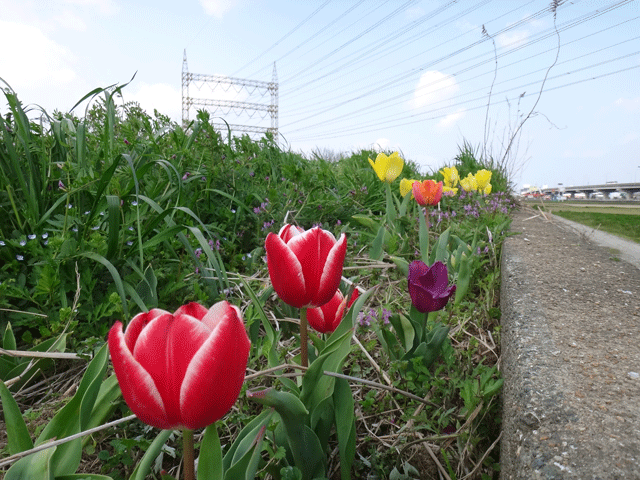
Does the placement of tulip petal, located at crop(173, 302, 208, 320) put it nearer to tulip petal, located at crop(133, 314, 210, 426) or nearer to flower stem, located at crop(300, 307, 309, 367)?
tulip petal, located at crop(133, 314, 210, 426)

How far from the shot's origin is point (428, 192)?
2627mm

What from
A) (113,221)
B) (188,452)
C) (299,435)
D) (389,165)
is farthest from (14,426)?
(389,165)

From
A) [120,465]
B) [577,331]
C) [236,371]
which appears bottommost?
[120,465]

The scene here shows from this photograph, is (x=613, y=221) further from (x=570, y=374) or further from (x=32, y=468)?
(x=32, y=468)

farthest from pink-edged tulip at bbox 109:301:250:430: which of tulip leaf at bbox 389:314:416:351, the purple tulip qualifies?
tulip leaf at bbox 389:314:416:351

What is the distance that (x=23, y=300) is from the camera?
5.90ft

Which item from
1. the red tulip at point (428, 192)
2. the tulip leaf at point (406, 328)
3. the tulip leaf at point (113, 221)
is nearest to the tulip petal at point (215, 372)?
the tulip leaf at point (406, 328)

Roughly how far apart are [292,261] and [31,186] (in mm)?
1621

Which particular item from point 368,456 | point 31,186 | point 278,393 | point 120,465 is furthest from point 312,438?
point 31,186

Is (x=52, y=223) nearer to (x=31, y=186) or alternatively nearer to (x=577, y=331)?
(x=31, y=186)

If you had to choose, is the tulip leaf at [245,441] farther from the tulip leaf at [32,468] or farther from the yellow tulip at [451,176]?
the yellow tulip at [451,176]

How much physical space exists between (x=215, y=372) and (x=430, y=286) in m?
0.73

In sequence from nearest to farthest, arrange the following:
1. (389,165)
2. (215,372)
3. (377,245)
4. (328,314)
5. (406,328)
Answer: (215,372)
(328,314)
(406,328)
(377,245)
(389,165)

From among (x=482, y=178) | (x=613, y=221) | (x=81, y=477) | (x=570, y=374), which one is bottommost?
(x=81, y=477)
